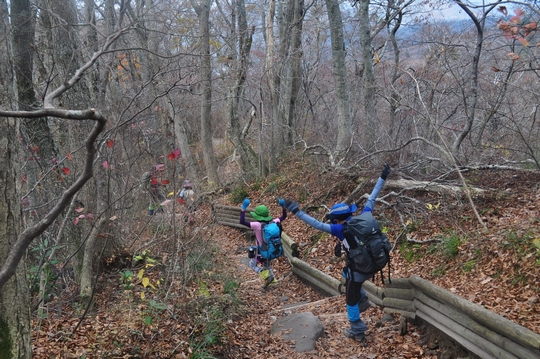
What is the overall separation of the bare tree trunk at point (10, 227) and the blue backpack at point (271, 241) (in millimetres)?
5767

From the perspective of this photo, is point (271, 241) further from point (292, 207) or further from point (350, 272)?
point (350, 272)

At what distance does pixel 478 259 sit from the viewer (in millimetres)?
5816

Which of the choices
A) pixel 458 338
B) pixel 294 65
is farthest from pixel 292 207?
pixel 294 65

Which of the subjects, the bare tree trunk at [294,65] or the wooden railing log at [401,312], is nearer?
the wooden railing log at [401,312]

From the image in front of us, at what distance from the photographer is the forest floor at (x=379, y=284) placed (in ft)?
15.6

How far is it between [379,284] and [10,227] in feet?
17.7

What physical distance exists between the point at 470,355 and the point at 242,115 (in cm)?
2543

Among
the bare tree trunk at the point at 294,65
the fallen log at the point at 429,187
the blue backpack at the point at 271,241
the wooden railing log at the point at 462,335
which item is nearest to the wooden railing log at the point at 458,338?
the wooden railing log at the point at 462,335

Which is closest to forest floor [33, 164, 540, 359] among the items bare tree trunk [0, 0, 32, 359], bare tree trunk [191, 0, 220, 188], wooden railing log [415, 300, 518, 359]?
wooden railing log [415, 300, 518, 359]

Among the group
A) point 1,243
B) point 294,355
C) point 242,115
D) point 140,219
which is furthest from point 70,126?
point 242,115

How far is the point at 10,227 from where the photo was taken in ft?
9.16

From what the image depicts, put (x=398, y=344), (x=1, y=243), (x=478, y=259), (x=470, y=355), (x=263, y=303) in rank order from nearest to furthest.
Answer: (x=1, y=243)
(x=470, y=355)
(x=398, y=344)
(x=478, y=259)
(x=263, y=303)

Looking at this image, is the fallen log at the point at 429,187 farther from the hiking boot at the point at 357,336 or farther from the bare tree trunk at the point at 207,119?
the bare tree trunk at the point at 207,119

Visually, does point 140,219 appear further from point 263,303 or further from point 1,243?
point 1,243
